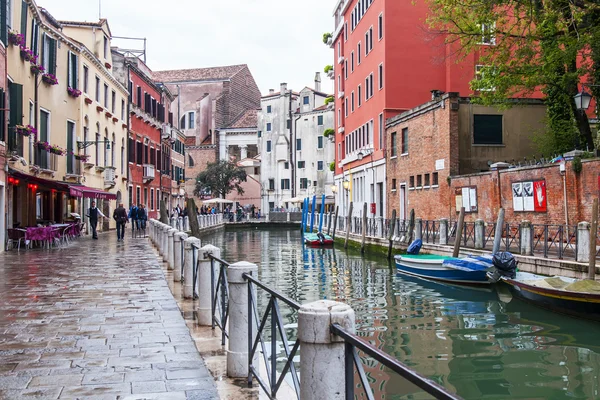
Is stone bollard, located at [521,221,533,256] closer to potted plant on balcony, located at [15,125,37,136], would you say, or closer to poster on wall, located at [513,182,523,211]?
poster on wall, located at [513,182,523,211]

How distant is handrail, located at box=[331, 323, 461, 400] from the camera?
213cm

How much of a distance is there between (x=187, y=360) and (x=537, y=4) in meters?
16.8

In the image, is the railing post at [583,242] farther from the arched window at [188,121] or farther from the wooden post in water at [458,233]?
the arched window at [188,121]

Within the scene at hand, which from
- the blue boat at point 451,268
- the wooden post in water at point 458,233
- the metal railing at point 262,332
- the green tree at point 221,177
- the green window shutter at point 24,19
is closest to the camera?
the metal railing at point 262,332

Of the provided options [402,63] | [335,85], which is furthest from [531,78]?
[335,85]

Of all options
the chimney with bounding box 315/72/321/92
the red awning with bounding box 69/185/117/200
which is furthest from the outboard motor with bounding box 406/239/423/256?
the chimney with bounding box 315/72/321/92

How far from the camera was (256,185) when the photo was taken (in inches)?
2761

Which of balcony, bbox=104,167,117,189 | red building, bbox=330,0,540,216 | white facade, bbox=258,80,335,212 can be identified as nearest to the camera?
red building, bbox=330,0,540,216

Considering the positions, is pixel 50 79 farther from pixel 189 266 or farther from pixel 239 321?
pixel 239 321

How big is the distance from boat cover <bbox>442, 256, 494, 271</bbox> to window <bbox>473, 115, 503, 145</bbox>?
1066 cm

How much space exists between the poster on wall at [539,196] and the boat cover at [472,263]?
3812 millimetres

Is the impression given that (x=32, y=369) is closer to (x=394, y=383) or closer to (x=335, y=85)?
(x=394, y=383)

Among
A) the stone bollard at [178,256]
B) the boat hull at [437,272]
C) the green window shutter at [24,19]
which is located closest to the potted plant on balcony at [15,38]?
the green window shutter at [24,19]

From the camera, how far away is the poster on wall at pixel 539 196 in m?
19.4
